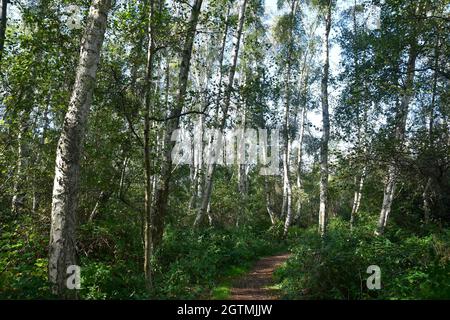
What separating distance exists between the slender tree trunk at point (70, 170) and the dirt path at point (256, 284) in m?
3.95

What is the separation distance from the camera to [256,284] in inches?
378

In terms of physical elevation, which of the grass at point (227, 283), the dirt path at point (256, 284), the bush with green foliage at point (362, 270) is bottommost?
the dirt path at point (256, 284)

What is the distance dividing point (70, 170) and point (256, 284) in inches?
248

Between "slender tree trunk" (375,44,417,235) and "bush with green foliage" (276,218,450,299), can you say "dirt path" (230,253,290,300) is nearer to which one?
"bush with green foliage" (276,218,450,299)

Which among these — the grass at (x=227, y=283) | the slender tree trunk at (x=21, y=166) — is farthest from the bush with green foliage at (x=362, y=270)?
the slender tree trunk at (x=21, y=166)

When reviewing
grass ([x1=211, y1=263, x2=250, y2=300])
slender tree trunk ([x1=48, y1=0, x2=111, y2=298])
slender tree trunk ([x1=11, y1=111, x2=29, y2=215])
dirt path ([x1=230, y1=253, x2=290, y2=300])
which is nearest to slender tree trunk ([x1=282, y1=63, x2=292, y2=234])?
dirt path ([x1=230, y1=253, x2=290, y2=300])

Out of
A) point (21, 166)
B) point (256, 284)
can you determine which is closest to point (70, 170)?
point (21, 166)

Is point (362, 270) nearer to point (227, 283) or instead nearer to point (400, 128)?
point (227, 283)

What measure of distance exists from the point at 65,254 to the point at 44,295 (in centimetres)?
60

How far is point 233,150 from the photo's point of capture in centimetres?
2997

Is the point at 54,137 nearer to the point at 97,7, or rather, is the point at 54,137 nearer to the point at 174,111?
the point at 174,111

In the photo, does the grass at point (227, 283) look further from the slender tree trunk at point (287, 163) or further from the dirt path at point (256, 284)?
the slender tree trunk at point (287, 163)

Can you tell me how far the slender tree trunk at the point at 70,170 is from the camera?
520 cm
